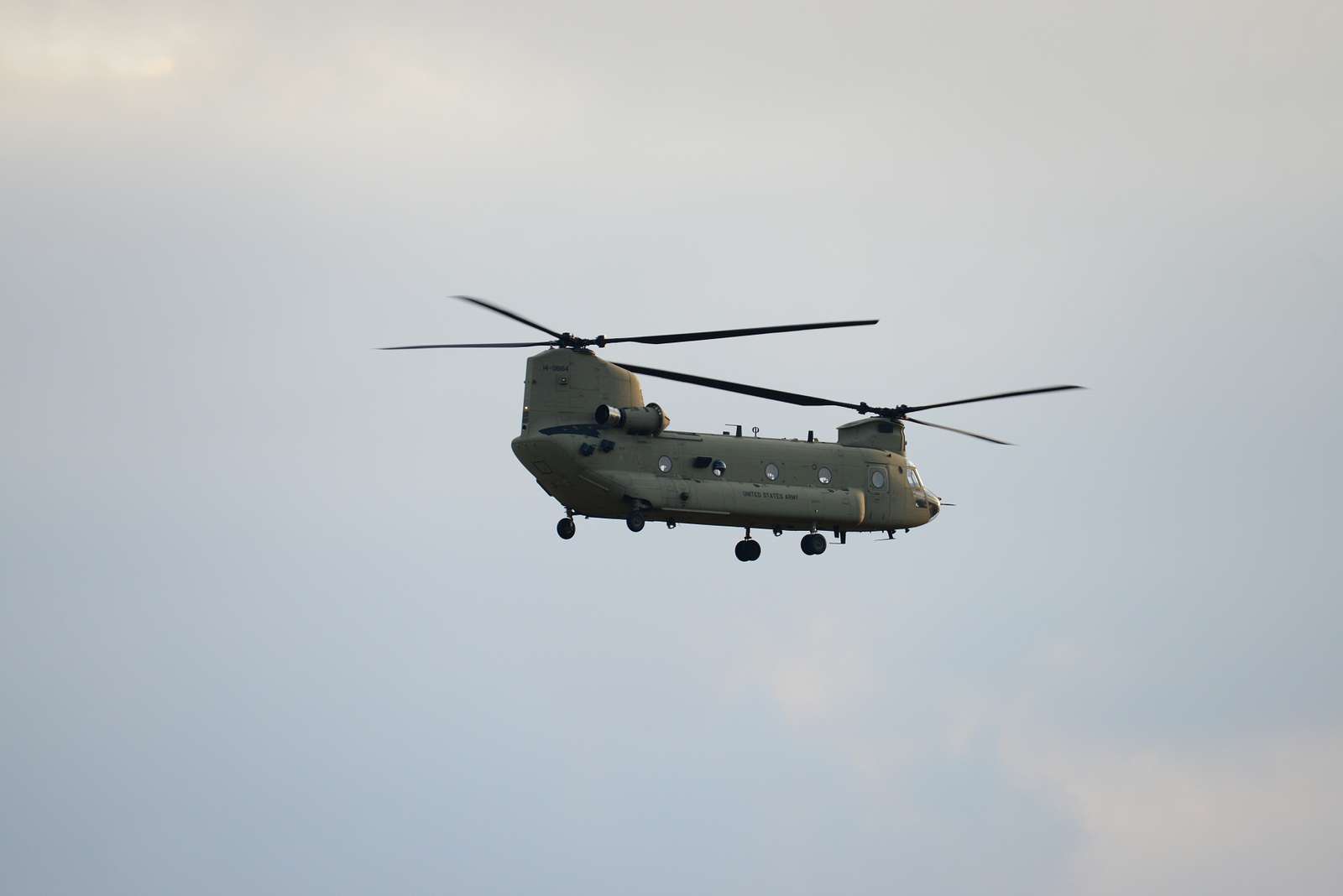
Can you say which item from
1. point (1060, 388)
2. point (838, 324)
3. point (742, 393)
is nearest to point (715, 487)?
point (742, 393)

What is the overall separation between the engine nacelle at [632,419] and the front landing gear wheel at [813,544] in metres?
7.97

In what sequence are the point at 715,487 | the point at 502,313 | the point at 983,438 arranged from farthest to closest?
1. the point at 983,438
2. the point at 715,487
3. the point at 502,313

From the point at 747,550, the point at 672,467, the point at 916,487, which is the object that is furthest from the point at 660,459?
the point at 916,487

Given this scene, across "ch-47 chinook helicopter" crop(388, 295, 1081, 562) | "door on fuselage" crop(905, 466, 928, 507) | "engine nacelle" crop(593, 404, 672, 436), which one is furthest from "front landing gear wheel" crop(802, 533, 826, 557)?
"engine nacelle" crop(593, 404, 672, 436)

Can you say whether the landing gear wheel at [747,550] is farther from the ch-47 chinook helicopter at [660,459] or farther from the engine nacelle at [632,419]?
the engine nacelle at [632,419]

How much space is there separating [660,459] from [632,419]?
6.02 feet

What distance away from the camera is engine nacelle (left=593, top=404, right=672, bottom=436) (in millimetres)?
77688

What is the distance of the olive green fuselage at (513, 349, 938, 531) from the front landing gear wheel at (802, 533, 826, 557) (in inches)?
15.9

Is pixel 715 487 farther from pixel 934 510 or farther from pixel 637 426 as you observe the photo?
pixel 934 510

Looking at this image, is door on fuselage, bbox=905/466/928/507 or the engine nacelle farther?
door on fuselage, bbox=905/466/928/507

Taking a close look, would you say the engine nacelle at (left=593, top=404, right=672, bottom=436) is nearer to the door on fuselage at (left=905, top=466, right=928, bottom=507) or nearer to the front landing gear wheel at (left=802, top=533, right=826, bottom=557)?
the front landing gear wheel at (left=802, top=533, right=826, bottom=557)

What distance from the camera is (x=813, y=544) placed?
→ 83.1 metres

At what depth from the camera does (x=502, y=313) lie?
73750 mm

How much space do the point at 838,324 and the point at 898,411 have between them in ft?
41.8
